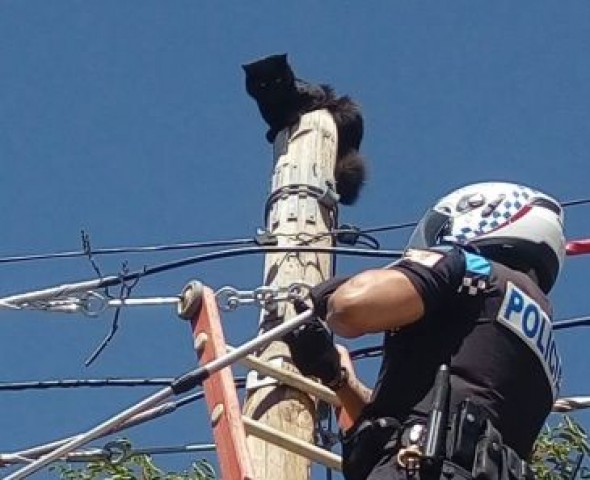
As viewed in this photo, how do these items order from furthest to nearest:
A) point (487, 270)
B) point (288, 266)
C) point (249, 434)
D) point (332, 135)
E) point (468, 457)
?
point (332, 135) < point (288, 266) < point (249, 434) < point (487, 270) < point (468, 457)

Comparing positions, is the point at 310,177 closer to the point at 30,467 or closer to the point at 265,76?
the point at 265,76

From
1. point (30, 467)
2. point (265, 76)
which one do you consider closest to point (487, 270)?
point (30, 467)

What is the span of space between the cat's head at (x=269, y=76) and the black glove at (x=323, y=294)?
7.36 feet

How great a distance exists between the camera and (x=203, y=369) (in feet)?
16.8

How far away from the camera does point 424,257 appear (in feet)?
15.4

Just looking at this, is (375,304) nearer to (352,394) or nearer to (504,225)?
(504,225)

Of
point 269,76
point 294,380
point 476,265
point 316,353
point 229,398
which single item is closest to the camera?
point 476,265

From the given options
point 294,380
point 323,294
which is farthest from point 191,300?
point 323,294

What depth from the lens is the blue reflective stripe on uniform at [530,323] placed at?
475 centimetres

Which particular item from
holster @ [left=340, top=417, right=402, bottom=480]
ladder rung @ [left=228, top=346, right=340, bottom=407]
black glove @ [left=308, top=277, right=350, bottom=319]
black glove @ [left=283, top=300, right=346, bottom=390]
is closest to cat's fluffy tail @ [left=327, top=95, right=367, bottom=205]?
ladder rung @ [left=228, top=346, right=340, bottom=407]

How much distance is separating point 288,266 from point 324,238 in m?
0.28

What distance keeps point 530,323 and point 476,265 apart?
0.22 meters

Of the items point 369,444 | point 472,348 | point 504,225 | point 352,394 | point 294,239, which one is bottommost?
point 369,444

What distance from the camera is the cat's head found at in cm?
700
